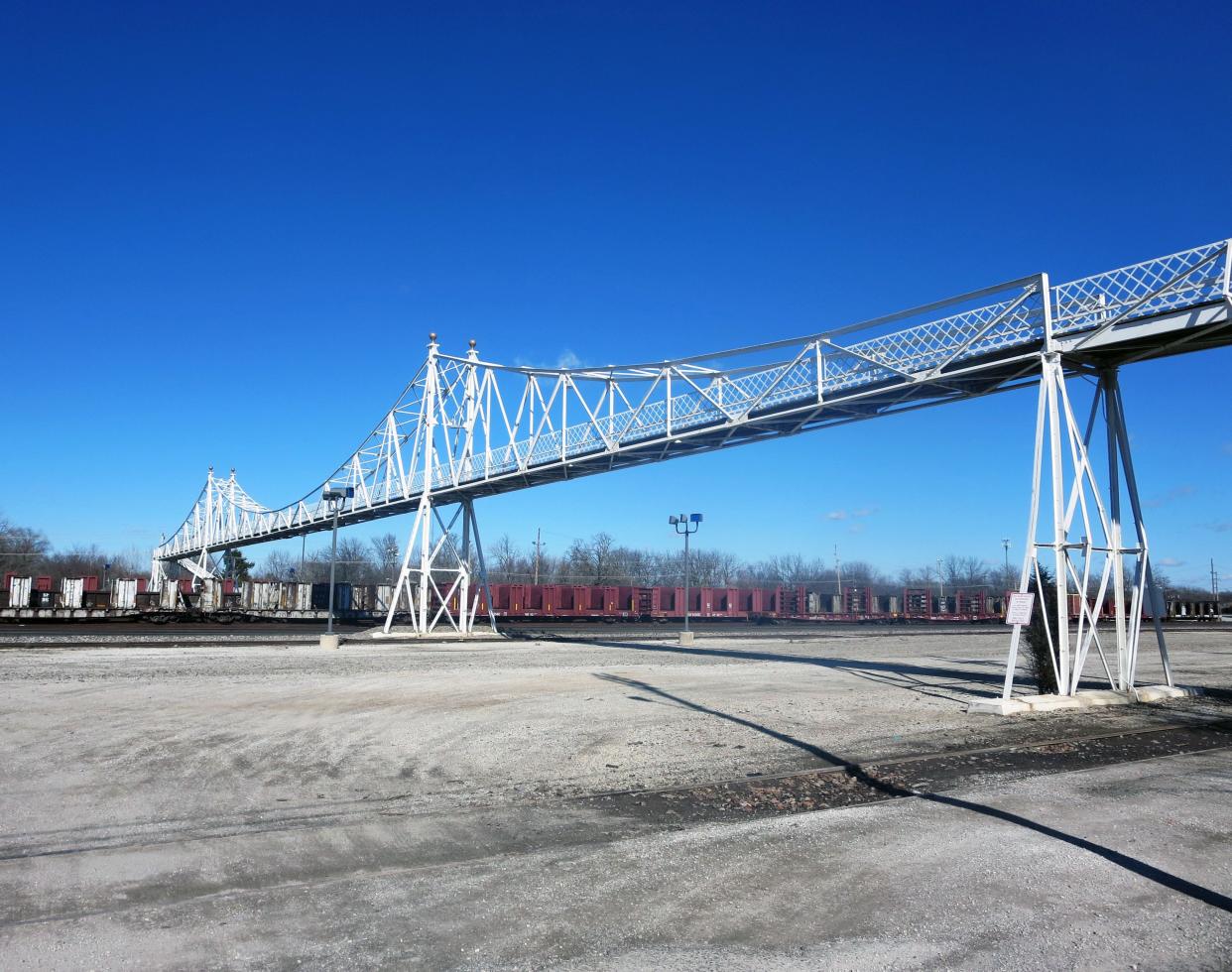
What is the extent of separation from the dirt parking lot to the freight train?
30986mm

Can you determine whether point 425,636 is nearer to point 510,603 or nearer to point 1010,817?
point 510,603

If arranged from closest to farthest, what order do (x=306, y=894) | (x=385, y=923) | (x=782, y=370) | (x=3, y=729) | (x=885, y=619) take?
(x=385, y=923), (x=306, y=894), (x=3, y=729), (x=782, y=370), (x=885, y=619)

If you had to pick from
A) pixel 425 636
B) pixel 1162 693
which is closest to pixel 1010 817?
pixel 1162 693

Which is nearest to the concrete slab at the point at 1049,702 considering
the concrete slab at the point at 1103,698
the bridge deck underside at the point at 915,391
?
the concrete slab at the point at 1103,698

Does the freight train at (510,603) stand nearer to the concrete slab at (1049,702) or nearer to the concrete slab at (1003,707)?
the concrete slab at (1003,707)

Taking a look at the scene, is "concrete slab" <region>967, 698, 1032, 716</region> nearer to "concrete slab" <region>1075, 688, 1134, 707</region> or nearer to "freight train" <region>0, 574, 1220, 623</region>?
"concrete slab" <region>1075, 688, 1134, 707</region>

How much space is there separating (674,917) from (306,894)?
2406 mm

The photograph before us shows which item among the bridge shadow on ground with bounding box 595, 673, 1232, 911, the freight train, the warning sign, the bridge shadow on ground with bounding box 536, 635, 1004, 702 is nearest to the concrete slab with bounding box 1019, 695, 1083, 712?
the warning sign

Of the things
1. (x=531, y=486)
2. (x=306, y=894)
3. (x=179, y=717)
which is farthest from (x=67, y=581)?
(x=306, y=894)

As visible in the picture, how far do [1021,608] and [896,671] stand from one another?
8.50 metres

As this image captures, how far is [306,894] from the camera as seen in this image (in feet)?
18.5

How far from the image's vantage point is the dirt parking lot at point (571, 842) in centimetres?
487

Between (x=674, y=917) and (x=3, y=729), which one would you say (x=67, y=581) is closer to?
(x=3, y=729)

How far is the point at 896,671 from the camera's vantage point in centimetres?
2273
